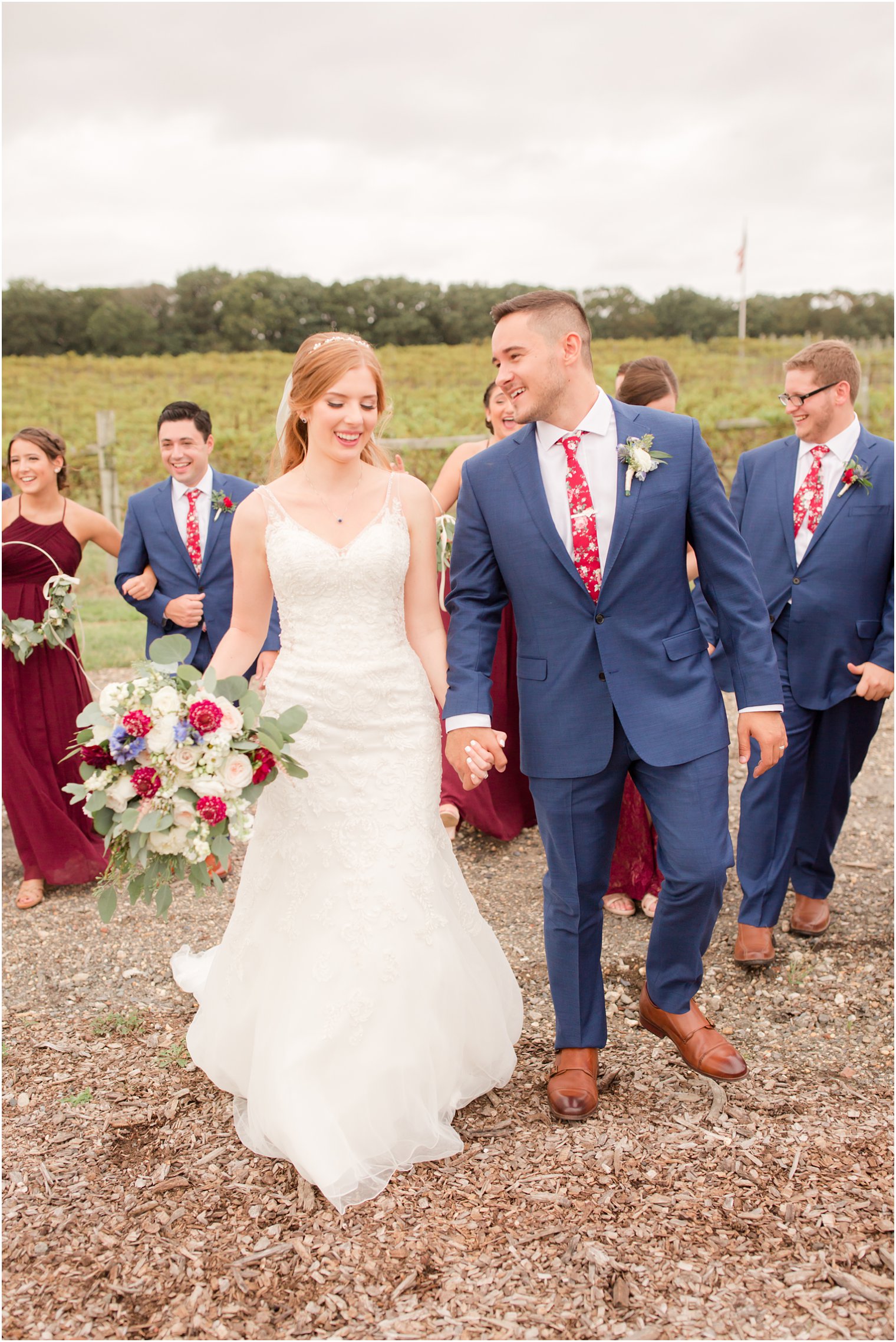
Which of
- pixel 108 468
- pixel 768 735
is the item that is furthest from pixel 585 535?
pixel 108 468

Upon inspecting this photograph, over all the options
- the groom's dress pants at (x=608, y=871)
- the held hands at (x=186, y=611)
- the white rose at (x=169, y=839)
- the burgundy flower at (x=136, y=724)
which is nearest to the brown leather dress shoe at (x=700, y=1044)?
the groom's dress pants at (x=608, y=871)

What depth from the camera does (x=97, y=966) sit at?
473cm

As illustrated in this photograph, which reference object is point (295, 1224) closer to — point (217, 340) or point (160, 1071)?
point (160, 1071)

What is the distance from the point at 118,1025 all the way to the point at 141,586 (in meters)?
2.55

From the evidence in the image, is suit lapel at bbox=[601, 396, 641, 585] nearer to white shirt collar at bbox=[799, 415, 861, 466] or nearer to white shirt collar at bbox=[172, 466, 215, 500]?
white shirt collar at bbox=[799, 415, 861, 466]

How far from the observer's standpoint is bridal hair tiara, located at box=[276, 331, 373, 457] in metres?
3.43

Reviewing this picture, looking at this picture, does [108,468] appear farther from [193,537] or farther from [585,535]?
[585,535]

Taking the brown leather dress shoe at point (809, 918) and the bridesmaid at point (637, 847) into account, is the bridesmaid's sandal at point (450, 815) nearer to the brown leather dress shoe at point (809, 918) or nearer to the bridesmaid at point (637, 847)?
the bridesmaid at point (637, 847)

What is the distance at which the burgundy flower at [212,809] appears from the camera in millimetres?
2801

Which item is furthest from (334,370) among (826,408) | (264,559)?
(826,408)

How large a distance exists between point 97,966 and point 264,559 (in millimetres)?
2364

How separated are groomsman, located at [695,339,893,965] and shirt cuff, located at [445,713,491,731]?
1.61 metres

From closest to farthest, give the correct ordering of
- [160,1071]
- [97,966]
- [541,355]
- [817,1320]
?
[817,1320] < [541,355] < [160,1071] < [97,966]

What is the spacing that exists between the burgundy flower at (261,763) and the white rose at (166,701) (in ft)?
0.89
